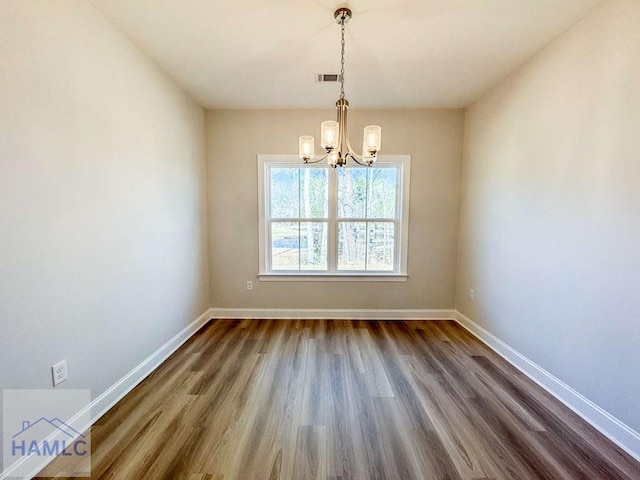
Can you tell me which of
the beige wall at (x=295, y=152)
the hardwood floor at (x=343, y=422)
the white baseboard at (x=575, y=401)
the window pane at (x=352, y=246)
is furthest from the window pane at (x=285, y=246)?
the white baseboard at (x=575, y=401)

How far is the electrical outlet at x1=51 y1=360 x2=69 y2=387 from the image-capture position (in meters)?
1.55

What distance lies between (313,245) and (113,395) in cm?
247

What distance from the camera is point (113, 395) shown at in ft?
6.44

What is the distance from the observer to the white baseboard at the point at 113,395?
138 cm

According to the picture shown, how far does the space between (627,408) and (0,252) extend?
3.48 m

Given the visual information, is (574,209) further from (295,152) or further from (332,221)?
(295,152)

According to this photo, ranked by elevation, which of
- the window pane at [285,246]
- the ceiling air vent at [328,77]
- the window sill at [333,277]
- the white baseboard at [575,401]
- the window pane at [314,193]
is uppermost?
the ceiling air vent at [328,77]

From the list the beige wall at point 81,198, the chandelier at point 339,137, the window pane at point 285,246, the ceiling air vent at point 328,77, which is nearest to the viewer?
the beige wall at point 81,198

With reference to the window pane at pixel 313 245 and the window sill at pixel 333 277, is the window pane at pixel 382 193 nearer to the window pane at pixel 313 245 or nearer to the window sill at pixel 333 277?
the window pane at pixel 313 245

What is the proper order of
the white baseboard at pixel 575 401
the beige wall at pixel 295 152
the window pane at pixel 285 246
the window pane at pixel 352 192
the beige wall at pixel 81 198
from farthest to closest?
the window pane at pixel 285 246, the window pane at pixel 352 192, the beige wall at pixel 295 152, the white baseboard at pixel 575 401, the beige wall at pixel 81 198

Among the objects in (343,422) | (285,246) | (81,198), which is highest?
(81,198)

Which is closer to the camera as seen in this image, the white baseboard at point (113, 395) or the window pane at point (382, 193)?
the white baseboard at point (113, 395)

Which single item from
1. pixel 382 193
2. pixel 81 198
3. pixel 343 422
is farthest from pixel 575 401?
pixel 81 198

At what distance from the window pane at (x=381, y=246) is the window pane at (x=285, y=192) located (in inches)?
41.6
